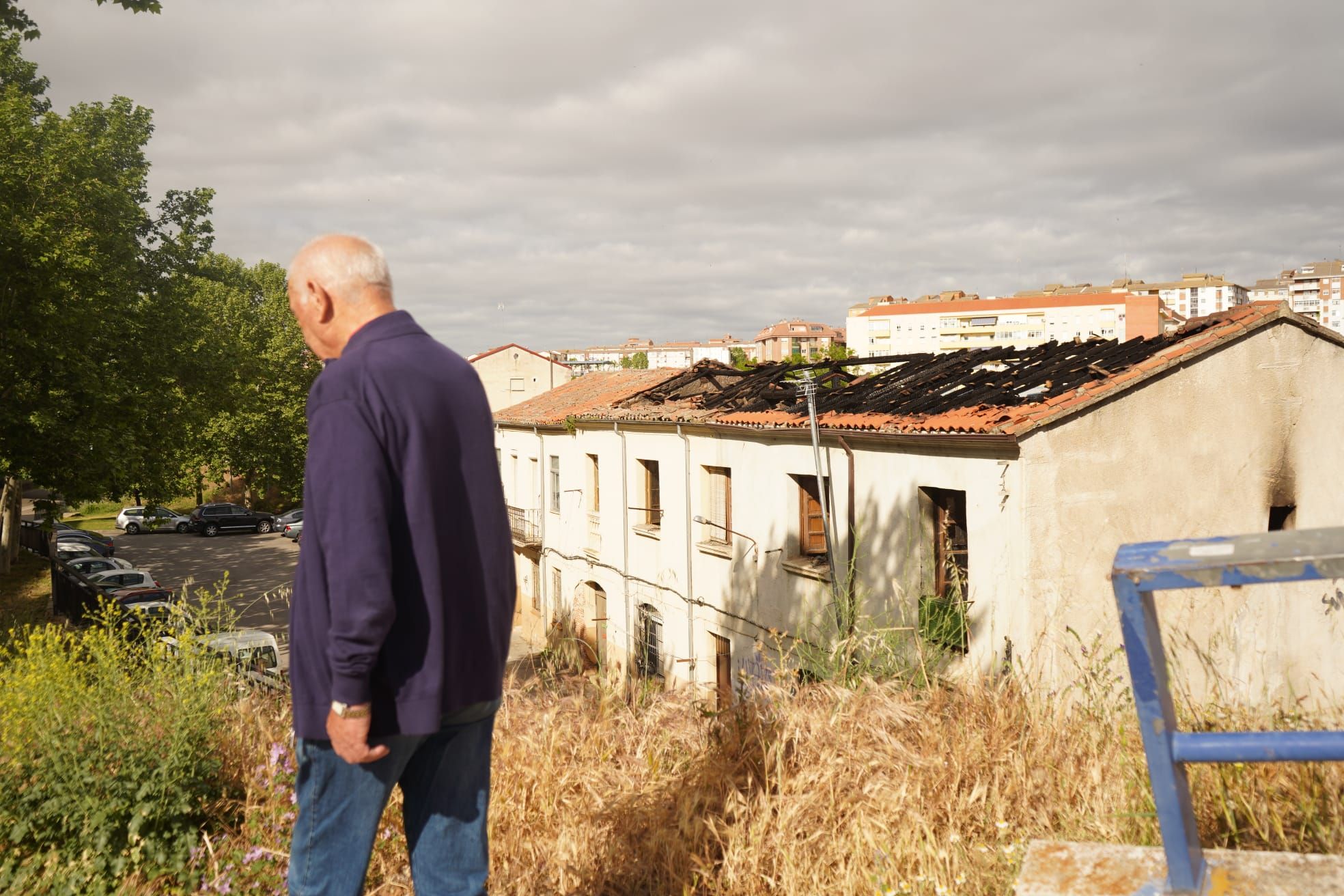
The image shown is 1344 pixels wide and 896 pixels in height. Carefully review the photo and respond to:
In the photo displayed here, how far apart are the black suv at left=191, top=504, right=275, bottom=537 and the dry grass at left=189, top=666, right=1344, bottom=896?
4723 centimetres

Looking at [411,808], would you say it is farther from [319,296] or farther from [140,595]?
[140,595]

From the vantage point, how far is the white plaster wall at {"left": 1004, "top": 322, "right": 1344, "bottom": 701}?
11375 millimetres

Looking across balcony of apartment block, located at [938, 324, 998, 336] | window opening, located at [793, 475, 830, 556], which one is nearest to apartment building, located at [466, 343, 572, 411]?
window opening, located at [793, 475, 830, 556]

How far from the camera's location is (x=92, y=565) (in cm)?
2997

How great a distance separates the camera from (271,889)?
126 inches

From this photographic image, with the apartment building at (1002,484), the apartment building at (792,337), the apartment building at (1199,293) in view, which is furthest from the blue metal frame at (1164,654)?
the apartment building at (792,337)

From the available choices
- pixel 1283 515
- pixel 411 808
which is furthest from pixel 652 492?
pixel 411 808

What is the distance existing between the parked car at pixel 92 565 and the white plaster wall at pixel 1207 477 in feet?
90.7

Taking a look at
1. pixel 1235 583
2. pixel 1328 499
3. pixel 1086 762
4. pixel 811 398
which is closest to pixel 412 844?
pixel 1235 583

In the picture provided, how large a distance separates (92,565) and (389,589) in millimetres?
33111

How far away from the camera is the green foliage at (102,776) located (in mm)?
3389

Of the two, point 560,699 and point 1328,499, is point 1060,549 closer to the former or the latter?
point 1328,499

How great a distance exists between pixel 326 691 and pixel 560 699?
9.55ft

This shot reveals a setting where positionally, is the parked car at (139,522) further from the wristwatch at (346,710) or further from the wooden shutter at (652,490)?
the wristwatch at (346,710)
